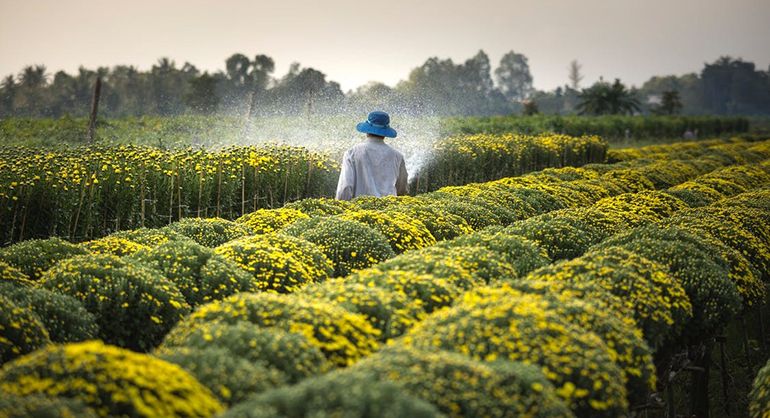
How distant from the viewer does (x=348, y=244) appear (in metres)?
6.64

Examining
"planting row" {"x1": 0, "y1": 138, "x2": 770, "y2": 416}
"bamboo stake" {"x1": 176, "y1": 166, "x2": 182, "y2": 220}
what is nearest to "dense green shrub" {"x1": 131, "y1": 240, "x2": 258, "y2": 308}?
"planting row" {"x1": 0, "y1": 138, "x2": 770, "y2": 416}

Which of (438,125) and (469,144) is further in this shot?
(438,125)

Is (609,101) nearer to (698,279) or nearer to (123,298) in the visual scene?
(698,279)

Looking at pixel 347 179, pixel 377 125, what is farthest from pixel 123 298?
pixel 377 125

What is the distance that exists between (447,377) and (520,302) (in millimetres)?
1059

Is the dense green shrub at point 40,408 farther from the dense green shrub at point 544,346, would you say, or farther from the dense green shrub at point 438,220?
the dense green shrub at point 438,220

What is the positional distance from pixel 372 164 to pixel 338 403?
7218 millimetres

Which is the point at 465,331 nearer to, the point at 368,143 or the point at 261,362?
the point at 261,362

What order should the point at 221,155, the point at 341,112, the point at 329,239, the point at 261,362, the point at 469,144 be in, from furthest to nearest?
the point at 341,112 → the point at 469,144 → the point at 221,155 → the point at 329,239 → the point at 261,362

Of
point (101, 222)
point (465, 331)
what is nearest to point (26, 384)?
point (465, 331)

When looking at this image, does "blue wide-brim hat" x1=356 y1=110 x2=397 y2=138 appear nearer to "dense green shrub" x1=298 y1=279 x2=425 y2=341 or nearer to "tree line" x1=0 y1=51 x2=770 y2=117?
"dense green shrub" x1=298 y1=279 x2=425 y2=341

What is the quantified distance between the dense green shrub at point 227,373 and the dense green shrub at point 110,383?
10 centimetres

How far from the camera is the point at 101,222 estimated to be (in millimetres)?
9383

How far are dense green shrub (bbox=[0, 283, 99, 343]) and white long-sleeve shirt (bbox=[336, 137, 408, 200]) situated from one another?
18.0 feet
